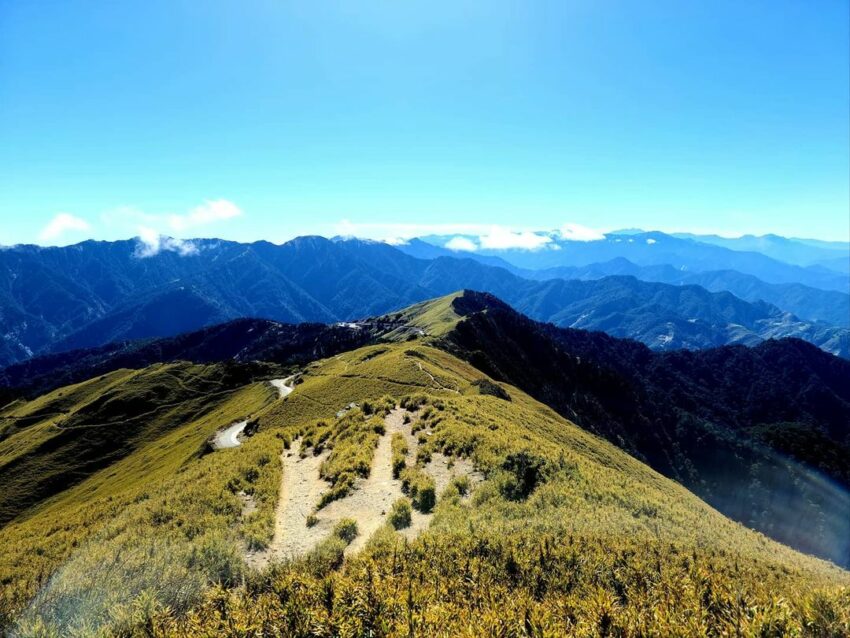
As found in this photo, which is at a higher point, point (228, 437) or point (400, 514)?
point (400, 514)

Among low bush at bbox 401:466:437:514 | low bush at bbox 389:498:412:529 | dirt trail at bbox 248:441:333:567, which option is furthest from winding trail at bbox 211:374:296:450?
low bush at bbox 389:498:412:529

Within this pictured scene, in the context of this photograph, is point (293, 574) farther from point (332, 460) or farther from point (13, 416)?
point (13, 416)

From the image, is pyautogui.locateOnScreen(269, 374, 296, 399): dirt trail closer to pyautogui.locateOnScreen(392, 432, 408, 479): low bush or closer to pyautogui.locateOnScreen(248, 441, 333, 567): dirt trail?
pyautogui.locateOnScreen(248, 441, 333, 567): dirt trail

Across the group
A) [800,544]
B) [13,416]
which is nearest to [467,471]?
[800,544]

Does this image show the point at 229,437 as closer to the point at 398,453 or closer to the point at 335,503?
the point at 398,453

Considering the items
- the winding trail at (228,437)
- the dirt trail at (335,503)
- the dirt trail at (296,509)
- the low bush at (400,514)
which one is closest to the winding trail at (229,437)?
the winding trail at (228,437)

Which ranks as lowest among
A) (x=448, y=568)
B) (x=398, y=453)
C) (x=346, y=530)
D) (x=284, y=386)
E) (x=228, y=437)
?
(x=284, y=386)

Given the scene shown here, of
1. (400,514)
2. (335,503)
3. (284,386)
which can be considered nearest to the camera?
(400,514)

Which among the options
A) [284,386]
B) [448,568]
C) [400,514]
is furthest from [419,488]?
[284,386]

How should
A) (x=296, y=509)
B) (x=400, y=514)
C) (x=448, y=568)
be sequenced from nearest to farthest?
(x=448, y=568) < (x=400, y=514) < (x=296, y=509)
